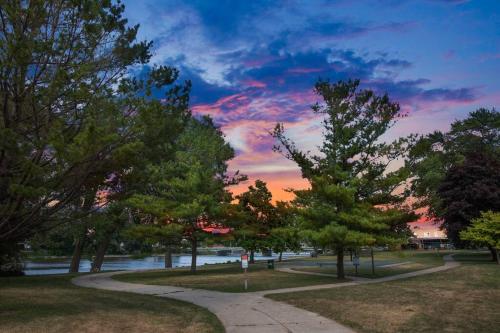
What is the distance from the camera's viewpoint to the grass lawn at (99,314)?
11.4 meters

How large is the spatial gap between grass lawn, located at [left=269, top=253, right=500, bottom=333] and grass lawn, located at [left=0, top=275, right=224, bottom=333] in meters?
3.67

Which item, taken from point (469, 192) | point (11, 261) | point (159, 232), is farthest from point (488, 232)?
point (11, 261)

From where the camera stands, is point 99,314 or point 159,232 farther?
point 159,232

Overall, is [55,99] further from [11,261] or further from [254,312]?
[11,261]

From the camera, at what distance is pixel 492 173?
38.7m

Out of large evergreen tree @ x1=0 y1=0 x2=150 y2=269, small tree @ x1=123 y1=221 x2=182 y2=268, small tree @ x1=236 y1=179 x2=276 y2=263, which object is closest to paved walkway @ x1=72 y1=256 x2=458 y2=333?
large evergreen tree @ x1=0 y1=0 x2=150 y2=269

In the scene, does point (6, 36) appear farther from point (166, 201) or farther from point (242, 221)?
point (242, 221)

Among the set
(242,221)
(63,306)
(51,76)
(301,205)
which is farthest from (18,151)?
(242,221)

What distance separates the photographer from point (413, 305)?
48.2 ft

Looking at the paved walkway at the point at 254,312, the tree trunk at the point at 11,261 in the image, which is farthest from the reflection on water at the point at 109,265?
the paved walkway at the point at 254,312

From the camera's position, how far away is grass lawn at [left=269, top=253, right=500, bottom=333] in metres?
11.6

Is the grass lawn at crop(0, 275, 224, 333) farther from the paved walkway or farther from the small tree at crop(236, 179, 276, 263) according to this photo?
the small tree at crop(236, 179, 276, 263)

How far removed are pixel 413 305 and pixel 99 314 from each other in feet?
30.6

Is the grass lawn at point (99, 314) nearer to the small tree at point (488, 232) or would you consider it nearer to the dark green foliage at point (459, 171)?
the dark green foliage at point (459, 171)
